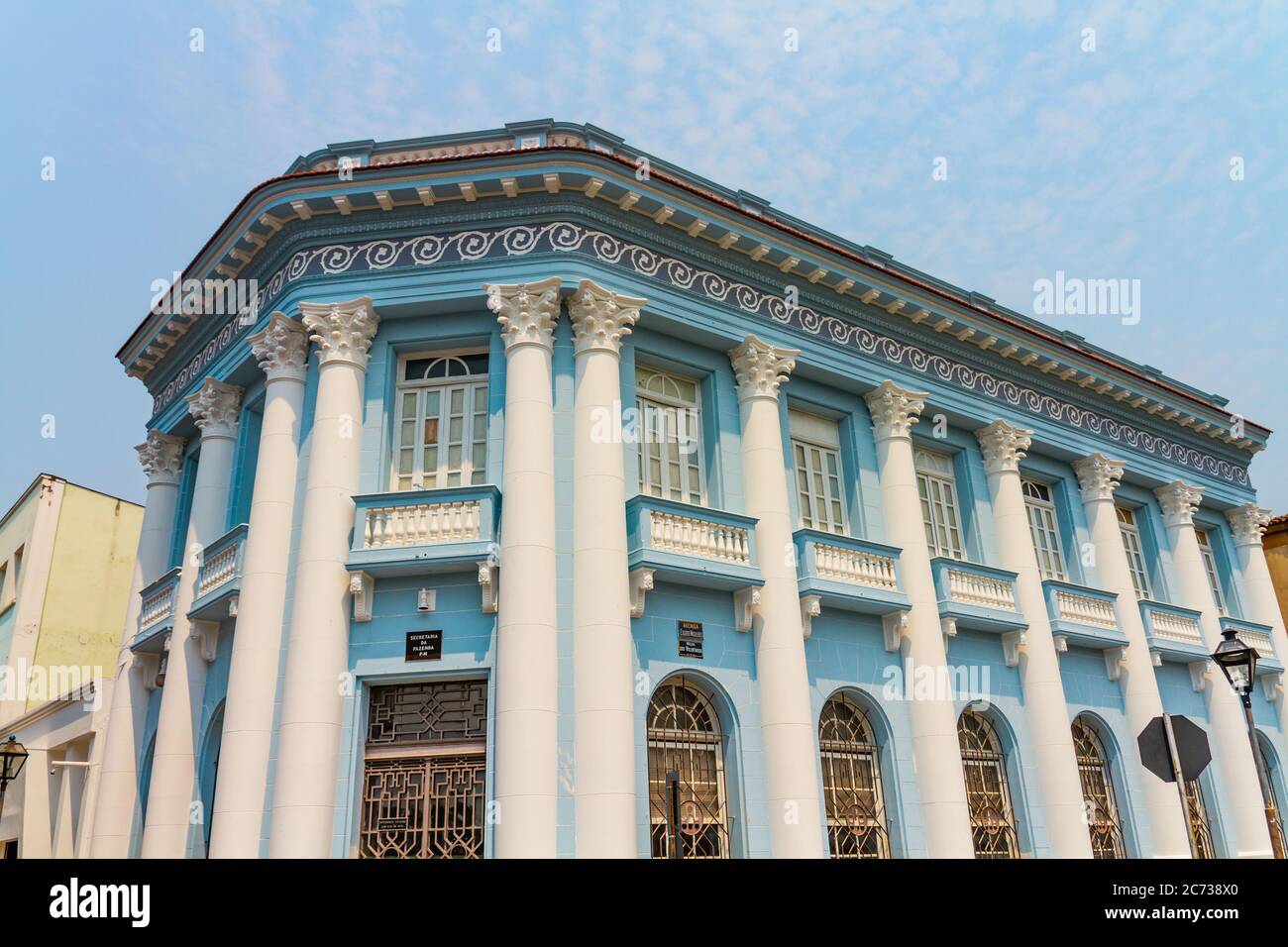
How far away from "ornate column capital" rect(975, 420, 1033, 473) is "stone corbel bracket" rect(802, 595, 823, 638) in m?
5.88

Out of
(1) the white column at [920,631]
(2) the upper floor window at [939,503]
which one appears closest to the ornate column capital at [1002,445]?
(2) the upper floor window at [939,503]

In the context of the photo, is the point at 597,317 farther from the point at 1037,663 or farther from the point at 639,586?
the point at 1037,663

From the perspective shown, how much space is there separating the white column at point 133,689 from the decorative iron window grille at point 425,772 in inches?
217

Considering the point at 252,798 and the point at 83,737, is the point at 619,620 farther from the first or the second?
the point at 83,737

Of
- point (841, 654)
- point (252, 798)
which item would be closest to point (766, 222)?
point (841, 654)

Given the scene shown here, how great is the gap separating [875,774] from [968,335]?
323 inches

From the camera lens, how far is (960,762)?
14508 millimetres

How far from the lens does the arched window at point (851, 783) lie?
1377cm

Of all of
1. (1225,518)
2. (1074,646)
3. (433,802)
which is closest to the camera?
(433,802)

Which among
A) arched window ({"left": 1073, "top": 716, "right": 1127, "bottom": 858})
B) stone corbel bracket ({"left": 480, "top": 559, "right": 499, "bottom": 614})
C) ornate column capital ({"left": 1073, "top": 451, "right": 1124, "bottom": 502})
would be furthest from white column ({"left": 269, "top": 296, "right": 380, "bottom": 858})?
ornate column capital ({"left": 1073, "top": 451, "right": 1124, "bottom": 502})

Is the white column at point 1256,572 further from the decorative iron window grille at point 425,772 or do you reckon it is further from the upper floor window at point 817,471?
the decorative iron window grille at point 425,772

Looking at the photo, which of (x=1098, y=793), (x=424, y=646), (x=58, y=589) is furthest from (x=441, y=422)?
(x=58, y=589)

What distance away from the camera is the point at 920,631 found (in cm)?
1514

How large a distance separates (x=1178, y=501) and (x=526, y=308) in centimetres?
1591
